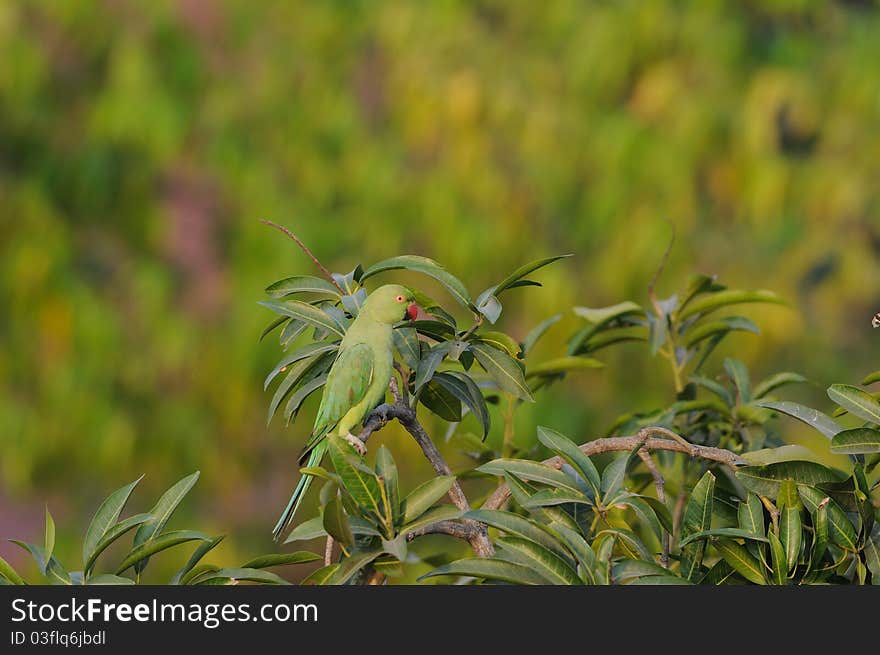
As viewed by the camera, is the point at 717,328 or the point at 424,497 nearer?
the point at 424,497

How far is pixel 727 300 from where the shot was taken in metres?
1.23

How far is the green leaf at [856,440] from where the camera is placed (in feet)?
2.73

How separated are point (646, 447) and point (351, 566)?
0.28 meters

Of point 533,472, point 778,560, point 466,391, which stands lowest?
point 778,560

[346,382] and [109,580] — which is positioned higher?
[346,382]

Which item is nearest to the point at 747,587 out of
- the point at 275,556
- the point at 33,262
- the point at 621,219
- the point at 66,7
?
the point at 275,556

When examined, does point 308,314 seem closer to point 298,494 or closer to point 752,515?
point 298,494

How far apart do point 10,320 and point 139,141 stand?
2.17 feet

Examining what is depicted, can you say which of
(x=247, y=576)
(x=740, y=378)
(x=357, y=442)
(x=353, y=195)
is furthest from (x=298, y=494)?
(x=353, y=195)

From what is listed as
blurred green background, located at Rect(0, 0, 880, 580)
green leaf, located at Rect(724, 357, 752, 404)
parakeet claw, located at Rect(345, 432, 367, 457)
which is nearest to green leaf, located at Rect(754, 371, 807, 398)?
green leaf, located at Rect(724, 357, 752, 404)

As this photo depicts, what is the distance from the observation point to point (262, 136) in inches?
129

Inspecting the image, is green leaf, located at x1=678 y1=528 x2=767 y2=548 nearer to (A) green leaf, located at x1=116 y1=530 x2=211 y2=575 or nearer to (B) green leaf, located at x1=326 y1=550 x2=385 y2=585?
(B) green leaf, located at x1=326 y1=550 x2=385 y2=585

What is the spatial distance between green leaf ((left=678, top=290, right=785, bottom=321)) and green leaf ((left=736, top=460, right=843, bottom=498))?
397 mm

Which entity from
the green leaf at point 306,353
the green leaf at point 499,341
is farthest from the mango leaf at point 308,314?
the green leaf at point 499,341
